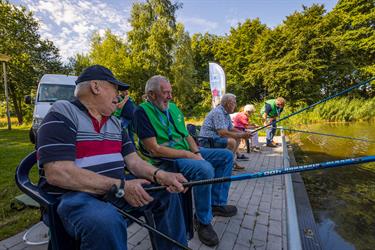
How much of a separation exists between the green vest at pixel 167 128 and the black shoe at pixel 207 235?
804 mm

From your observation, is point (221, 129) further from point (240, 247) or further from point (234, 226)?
point (240, 247)

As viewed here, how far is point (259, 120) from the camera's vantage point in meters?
12.8

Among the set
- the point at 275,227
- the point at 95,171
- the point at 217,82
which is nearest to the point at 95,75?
the point at 95,171

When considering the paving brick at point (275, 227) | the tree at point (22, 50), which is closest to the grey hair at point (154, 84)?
the paving brick at point (275, 227)

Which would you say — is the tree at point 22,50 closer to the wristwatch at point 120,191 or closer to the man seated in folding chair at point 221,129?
the man seated in folding chair at point 221,129

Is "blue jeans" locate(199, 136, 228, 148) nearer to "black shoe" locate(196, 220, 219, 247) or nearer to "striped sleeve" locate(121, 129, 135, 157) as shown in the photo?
"black shoe" locate(196, 220, 219, 247)

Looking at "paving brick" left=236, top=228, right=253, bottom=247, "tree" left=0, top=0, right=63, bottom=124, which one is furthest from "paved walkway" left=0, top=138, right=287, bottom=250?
"tree" left=0, top=0, right=63, bottom=124

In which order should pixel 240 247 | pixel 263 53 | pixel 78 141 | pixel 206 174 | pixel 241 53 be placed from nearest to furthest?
pixel 78 141 < pixel 206 174 < pixel 240 247 < pixel 263 53 < pixel 241 53

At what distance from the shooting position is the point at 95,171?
4.61ft

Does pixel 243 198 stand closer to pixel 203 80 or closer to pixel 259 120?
pixel 259 120

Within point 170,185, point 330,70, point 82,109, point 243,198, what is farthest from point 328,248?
point 330,70

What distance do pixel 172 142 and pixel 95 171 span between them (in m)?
1.00

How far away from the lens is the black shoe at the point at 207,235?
84.1 inches

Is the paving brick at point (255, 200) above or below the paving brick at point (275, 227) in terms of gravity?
above
